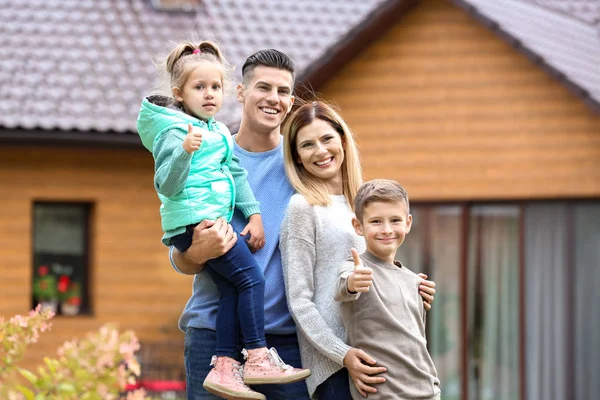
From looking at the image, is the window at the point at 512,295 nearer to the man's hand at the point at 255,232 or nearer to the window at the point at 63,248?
the window at the point at 63,248

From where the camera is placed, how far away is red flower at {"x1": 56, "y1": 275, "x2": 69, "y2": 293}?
1399 centimetres

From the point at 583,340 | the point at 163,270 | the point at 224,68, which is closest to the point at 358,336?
the point at 224,68

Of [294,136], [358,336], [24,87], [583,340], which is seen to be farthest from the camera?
[24,87]

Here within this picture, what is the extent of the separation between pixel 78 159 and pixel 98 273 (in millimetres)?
1317

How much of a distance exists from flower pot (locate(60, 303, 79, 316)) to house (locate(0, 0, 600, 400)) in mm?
89

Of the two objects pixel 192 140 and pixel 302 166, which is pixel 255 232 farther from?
pixel 192 140

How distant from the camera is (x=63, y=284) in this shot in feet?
46.0

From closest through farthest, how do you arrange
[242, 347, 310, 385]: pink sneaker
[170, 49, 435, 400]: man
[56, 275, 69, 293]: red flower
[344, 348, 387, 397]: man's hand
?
1. [344, 348, 387, 397]: man's hand
2. [242, 347, 310, 385]: pink sneaker
3. [170, 49, 435, 400]: man
4. [56, 275, 69, 293]: red flower

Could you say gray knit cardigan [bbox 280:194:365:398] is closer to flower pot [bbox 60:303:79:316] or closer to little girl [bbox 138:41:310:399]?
little girl [bbox 138:41:310:399]

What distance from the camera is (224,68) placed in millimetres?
4465

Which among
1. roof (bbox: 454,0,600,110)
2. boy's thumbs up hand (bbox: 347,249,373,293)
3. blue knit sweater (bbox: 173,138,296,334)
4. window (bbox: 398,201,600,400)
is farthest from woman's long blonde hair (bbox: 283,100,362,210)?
window (bbox: 398,201,600,400)

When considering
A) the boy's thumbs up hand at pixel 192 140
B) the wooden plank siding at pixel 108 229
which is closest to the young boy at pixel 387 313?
the boy's thumbs up hand at pixel 192 140

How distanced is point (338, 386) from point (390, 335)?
274mm

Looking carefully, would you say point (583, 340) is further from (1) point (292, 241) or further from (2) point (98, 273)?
(1) point (292, 241)
